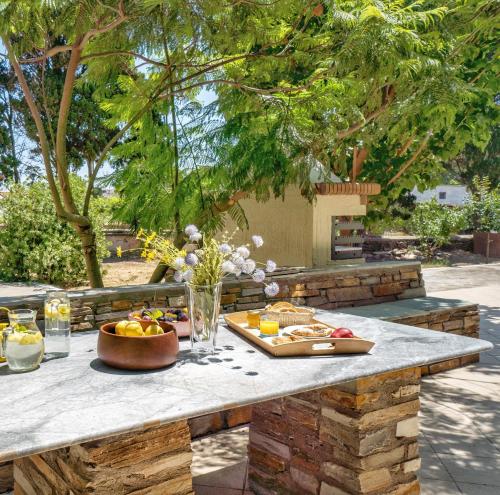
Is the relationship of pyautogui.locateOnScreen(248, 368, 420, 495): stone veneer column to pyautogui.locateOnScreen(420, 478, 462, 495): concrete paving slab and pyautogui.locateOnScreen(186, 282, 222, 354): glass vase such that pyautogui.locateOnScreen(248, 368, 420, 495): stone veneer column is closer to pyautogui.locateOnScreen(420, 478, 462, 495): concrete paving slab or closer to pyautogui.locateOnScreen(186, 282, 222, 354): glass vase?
pyautogui.locateOnScreen(420, 478, 462, 495): concrete paving slab

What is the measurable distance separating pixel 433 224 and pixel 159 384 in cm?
1545

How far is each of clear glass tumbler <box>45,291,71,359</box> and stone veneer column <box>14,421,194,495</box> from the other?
1.46 feet

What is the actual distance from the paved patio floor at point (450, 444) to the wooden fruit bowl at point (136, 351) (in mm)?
1245

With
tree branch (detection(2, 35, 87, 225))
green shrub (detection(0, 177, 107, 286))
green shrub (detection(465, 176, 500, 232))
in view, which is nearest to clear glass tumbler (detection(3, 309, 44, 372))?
tree branch (detection(2, 35, 87, 225))

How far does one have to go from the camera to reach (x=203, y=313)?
2.44 m

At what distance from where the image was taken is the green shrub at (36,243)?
7699mm

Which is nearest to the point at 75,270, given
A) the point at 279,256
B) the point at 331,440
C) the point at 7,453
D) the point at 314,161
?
the point at 279,256

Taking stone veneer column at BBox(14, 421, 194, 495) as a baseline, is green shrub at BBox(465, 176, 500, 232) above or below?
above


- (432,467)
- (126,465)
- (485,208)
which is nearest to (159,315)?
(126,465)

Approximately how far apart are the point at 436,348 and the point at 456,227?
1488 cm

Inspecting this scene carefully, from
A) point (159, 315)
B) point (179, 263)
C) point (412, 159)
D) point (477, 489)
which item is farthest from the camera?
point (412, 159)

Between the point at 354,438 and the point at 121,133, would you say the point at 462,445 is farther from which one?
the point at 121,133

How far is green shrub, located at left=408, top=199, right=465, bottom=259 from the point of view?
16188 millimetres

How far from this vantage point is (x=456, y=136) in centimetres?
687
